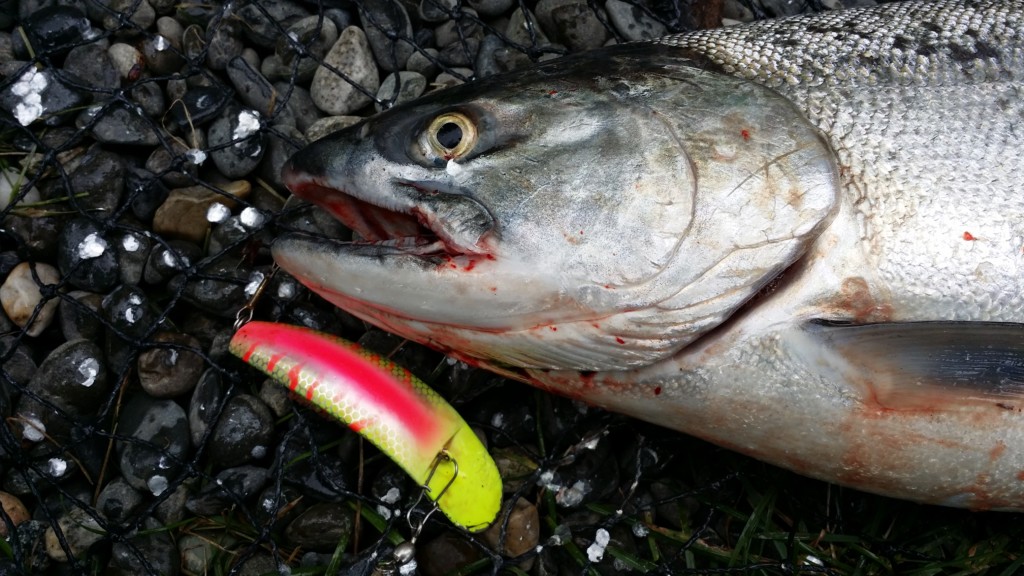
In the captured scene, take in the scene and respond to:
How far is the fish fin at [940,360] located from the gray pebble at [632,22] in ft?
4.89

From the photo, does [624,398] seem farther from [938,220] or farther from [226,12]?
[226,12]

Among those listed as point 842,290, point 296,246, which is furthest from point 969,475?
point 296,246

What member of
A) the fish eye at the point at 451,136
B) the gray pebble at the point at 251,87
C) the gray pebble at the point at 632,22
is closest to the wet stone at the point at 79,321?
the gray pebble at the point at 251,87

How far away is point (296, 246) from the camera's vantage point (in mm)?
1992

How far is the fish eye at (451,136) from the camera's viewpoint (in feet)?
5.96

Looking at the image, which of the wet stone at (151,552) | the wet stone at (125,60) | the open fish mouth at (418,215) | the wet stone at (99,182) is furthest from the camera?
the wet stone at (125,60)

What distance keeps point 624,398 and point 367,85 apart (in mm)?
1522

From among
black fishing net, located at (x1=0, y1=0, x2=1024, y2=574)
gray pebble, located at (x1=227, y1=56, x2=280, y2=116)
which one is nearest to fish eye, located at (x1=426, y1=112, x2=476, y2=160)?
black fishing net, located at (x1=0, y1=0, x2=1024, y2=574)

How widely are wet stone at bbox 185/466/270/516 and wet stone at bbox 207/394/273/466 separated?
0.14 feet

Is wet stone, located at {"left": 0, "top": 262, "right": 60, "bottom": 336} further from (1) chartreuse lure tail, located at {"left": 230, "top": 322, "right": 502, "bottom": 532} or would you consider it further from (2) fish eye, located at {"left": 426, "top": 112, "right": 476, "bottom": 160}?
(2) fish eye, located at {"left": 426, "top": 112, "right": 476, "bottom": 160}

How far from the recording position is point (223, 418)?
2.45m

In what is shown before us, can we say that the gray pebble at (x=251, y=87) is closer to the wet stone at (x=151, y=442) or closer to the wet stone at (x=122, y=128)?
the wet stone at (x=122, y=128)

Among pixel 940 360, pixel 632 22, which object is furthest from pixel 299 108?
pixel 940 360

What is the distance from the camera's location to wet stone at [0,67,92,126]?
271 cm
